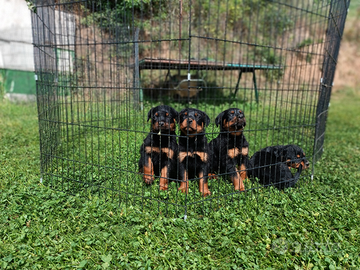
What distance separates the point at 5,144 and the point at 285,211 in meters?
4.05

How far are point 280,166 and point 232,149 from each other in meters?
0.56

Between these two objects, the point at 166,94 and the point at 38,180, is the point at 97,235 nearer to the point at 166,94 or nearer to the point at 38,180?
the point at 38,180

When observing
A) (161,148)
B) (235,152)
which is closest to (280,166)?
(235,152)

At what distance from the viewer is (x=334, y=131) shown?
6539 millimetres

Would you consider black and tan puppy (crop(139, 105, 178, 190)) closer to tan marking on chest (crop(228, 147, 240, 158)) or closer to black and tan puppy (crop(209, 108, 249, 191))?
black and tan puppy (crop(209, 108, 249, 191))

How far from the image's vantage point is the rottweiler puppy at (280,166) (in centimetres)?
307

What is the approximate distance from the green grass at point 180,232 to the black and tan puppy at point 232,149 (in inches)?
12.8

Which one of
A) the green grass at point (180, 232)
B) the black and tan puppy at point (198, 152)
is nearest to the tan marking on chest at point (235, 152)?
the black and tan puppy at point (198, 152)

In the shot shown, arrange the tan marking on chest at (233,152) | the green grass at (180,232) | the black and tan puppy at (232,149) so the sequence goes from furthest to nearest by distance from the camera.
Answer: the tan marking on chest at (233,152) → the black and tan puppy at (232,149) → the green grass at (180,232)

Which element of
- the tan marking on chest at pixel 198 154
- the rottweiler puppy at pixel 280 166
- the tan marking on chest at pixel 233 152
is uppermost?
the tan marking on chest at pixel 198 154

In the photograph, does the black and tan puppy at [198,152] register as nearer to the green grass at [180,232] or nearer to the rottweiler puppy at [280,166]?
the green grass at [180,232]

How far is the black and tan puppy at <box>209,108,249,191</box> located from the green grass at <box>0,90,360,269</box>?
326mm

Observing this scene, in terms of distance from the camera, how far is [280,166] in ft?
10.2

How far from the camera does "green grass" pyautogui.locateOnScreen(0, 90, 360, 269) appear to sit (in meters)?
1.92
